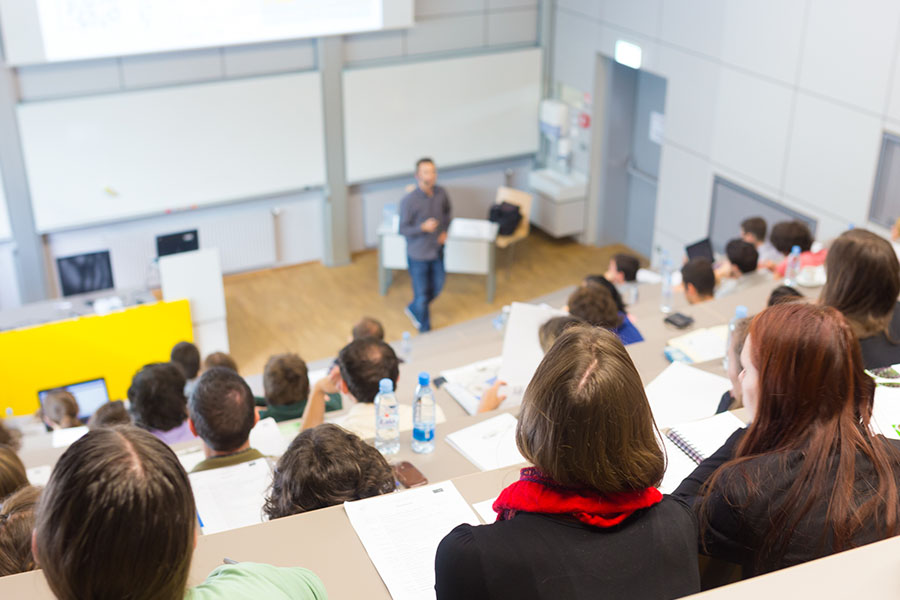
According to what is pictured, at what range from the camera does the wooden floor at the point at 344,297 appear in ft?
25.9

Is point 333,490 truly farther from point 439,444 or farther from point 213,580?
point 439,444

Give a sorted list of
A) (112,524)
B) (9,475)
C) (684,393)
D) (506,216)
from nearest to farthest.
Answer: (112,524)
(9,475)
(684,393)
(506,216)

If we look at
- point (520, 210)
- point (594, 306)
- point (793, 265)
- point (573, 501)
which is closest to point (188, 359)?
point (594, 306)

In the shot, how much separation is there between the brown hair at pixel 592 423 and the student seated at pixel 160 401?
306 cm

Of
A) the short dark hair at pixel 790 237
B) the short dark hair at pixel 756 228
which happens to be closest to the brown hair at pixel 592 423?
the short dark hair at pixel 790 237

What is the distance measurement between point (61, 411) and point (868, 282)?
4136 mm

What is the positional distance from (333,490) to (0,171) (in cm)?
632

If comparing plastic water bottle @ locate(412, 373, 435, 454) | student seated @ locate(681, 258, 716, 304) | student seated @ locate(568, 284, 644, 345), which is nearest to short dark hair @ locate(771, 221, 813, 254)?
student seated @ locate(681, 258, 716, 304)

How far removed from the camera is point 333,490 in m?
2.24

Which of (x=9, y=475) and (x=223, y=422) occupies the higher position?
(x=9, y=475)

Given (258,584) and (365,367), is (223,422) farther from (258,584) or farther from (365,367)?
(258,584)

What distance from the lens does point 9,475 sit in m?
2.60

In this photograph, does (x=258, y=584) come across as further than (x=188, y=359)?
No

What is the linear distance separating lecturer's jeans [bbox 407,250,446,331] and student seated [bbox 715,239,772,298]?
8.97ft
